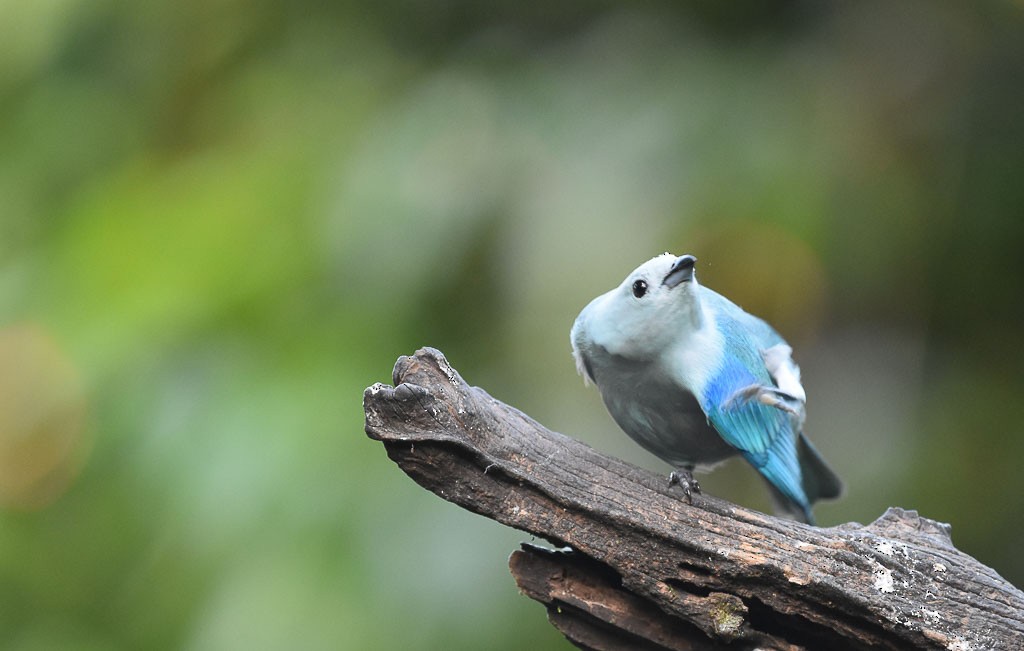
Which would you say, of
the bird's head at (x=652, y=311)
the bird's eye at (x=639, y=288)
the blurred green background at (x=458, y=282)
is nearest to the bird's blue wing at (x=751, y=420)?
the bird's head at (x=652, y=311)

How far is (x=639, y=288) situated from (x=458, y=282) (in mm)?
2154

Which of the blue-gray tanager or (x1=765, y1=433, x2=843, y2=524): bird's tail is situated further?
(x1=765, y1=433, x2=843, y2=524): bird's tail

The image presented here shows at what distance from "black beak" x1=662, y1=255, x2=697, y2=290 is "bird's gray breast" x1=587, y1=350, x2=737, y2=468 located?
8.1 inches

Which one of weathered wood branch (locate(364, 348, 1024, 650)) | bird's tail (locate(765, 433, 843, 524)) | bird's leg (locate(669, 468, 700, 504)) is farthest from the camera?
bird's tail (locate(765, 433, 843, 524))

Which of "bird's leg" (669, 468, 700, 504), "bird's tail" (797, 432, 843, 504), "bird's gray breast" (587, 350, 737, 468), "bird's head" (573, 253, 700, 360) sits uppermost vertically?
"bird's tail" (797, 432, 843, 504)

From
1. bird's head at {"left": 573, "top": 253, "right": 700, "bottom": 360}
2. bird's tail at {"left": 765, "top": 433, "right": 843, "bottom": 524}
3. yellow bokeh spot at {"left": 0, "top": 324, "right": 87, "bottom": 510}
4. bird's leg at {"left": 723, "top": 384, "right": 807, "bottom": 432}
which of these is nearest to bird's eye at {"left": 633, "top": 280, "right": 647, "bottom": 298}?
bird's head at {"left": 573, "top": 253, "right": 700, "bottom": 360}

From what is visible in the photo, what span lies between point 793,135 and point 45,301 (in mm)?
3372

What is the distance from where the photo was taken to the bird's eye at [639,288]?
2.34 meters

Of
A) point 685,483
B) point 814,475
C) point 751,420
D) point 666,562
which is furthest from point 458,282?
point 666,562

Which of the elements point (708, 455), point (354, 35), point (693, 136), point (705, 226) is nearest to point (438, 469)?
point (708, 455)

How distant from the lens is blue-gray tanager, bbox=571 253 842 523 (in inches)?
92.0

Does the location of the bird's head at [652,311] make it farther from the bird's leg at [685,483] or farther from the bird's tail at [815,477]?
the bird's tail at [815,477]

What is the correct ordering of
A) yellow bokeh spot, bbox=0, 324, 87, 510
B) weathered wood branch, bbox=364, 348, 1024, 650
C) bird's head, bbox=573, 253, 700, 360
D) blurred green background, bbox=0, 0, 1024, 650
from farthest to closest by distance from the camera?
yellow bokeh spot, bbox=0, 324, 87, 510 < blurred green background, bbox=0, 0, 1024, 650 < bird's head, bbox=573, 253, 700, 360 < weathered wood branch, bbox=364, 348, 1024, 650

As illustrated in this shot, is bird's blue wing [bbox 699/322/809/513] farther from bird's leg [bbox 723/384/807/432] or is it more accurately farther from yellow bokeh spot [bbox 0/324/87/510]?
yellow bokeh spot [bbox 0/324/87/510]
